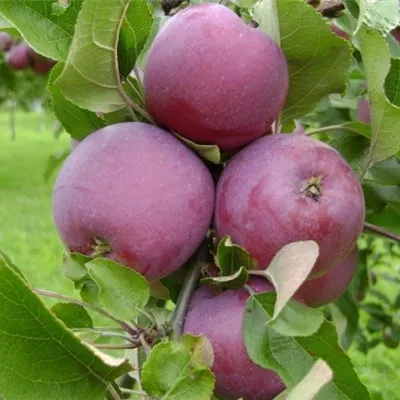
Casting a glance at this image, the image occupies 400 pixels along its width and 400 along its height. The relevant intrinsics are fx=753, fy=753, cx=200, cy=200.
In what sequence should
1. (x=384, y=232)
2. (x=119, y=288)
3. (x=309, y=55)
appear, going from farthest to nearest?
(x=384, y=232) → (x=309, y=55) → (x=119, y=288)

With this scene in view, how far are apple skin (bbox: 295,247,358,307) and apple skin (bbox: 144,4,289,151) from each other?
0.19 m

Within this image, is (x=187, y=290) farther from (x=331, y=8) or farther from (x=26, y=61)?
(x=26, y=61)

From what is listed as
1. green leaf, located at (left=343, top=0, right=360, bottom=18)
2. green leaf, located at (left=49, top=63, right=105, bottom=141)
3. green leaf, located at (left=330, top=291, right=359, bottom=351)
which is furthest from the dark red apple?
green leaf, located at (left=343, top=0, right=360, bottom=18)

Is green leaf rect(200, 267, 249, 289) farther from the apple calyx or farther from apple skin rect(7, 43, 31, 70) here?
apple skin rect(7, 43, 31, 70)

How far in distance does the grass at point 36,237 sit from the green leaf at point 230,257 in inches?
35.0

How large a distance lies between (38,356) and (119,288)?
94 mm

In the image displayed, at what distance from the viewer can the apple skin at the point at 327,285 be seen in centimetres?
79

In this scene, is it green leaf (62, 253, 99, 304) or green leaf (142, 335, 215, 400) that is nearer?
green leaf (142, 335, 215, 400)

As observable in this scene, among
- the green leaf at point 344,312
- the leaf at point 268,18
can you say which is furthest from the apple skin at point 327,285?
the green leaf at point 344,312

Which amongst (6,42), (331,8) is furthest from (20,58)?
(331,8)

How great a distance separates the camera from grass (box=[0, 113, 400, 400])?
128 inches

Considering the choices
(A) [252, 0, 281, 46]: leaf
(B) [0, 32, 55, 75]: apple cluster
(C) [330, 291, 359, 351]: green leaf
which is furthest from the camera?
(B) [0, 32, 55, 75]: apple cluster

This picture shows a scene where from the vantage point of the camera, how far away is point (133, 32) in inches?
26.9

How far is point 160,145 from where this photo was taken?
664mm
